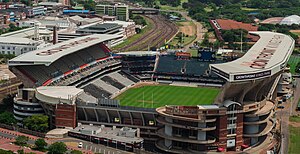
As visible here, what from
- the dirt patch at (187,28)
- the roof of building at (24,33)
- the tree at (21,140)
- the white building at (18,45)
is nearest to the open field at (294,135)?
the tree at (21,140)

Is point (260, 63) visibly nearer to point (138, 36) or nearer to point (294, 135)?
point (294, 135)

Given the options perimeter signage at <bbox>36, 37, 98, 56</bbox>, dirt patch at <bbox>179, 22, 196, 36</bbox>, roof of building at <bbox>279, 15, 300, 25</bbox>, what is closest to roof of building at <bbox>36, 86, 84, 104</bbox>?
perimeter signage at <bbox>36, 37, 98, 56</bbox>

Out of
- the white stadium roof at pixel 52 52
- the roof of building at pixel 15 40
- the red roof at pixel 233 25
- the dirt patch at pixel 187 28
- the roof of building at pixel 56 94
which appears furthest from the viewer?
the dirt patch at pixel 187 28

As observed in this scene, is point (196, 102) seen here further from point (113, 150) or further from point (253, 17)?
point (253, 17)

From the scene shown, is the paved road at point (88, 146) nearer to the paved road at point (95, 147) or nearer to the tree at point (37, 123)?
the paved road at point (95, 147)

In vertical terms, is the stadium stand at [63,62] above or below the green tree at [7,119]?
above
